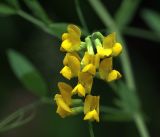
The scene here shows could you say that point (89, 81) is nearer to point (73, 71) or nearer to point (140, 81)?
point (73, 71)

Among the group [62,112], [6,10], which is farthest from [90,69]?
[6,10]

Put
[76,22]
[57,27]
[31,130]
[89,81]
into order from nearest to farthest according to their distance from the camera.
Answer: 1. [89,81]
2. [57,27]
3. [76,22]
4. [31,130]

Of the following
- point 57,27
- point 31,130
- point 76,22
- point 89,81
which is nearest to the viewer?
point 89,81

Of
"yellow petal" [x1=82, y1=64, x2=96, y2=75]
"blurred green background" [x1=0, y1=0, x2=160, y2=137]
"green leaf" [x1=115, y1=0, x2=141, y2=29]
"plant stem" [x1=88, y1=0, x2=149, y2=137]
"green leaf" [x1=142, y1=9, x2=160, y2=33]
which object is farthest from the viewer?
"blurred green background" [x1=0, y1=0, x2=160, y2=137]

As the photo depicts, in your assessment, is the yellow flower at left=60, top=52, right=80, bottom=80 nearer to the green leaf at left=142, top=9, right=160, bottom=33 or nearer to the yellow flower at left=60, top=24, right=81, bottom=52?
the yellow flower at left=60, top=24, right=81, bottom=52

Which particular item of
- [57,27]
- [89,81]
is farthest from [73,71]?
[57,27]

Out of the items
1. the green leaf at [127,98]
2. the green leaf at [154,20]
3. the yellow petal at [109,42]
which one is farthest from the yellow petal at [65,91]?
the green leaf at [154,20]

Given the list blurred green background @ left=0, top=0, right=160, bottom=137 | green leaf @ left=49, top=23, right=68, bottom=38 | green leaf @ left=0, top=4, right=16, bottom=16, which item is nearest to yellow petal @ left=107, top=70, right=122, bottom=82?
green leaf @ left=49, top=23, right=68, bottom=38
